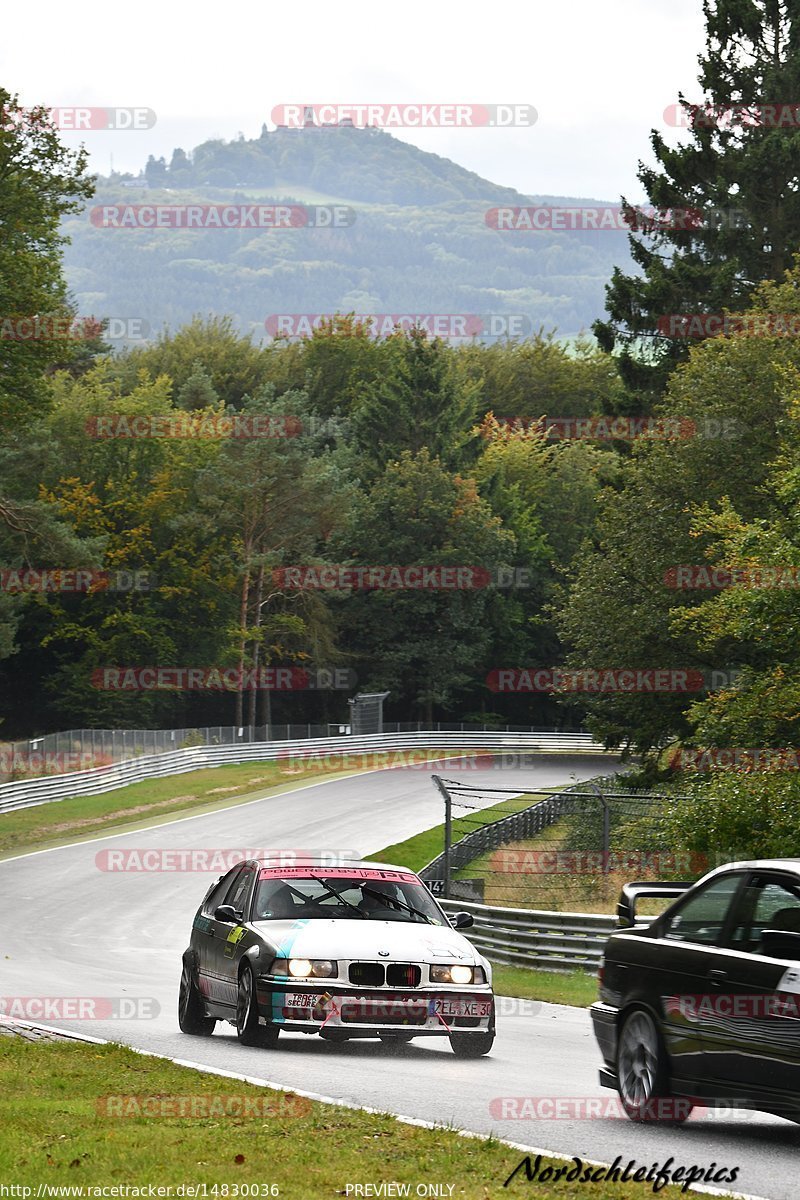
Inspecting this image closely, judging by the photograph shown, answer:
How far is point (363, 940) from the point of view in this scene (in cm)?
1318

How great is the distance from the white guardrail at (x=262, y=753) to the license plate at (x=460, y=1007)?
37.4m

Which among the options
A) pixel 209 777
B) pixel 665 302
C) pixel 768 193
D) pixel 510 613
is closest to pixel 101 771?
pixel 209 777

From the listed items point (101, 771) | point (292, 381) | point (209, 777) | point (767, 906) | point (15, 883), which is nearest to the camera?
point (767, 906)

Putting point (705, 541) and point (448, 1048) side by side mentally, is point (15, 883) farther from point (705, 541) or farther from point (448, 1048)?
point (448, 1048)

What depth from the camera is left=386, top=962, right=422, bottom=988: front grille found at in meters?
13.0

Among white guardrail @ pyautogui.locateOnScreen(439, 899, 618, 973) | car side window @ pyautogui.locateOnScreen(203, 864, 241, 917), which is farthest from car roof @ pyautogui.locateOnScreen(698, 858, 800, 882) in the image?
white guardrail @ pyautogui.locateOnScreen(439, 899, 618, 973)

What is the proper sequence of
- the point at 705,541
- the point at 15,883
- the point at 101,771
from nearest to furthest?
the point at 15,883 < the point at 705,541 < the point at 101,771

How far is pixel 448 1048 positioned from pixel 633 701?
32.2 metres

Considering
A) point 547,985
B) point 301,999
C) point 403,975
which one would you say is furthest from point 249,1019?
point 547,985

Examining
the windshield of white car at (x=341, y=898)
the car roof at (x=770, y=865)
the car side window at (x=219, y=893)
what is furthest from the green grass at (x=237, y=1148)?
the car side window at (x=219, y=893)

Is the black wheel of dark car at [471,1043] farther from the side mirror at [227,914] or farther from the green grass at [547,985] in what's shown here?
the green grass at [547,985]

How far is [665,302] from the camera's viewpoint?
186 ft

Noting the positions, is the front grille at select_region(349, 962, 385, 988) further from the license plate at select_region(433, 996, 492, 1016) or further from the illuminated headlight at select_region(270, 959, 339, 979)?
the license plate at select_region(433, 996, 492, 1016)

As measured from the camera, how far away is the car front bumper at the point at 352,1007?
12.9m
